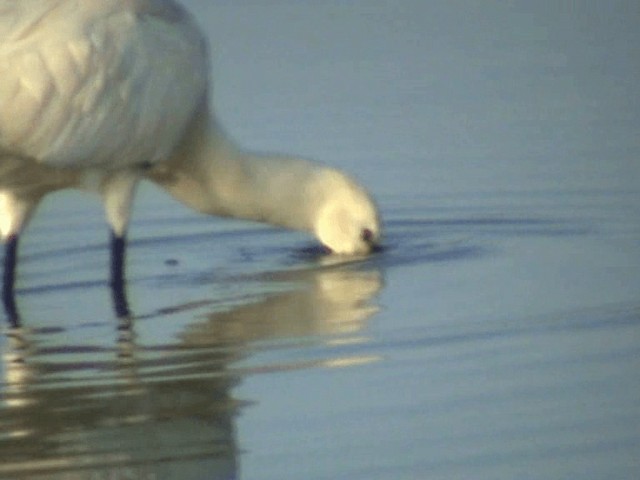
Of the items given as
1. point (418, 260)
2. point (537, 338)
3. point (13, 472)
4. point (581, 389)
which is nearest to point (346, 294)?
point (418, 260)

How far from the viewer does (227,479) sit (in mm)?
9477

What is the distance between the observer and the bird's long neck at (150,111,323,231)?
14781mm

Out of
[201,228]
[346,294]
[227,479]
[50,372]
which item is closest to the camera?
[227,479]

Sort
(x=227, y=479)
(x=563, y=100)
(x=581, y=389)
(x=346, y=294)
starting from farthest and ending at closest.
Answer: (x=563, y=100) → (x=346, y=294) → (x=581, y=389) → (x=227, y=479)

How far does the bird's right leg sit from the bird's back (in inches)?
26.6

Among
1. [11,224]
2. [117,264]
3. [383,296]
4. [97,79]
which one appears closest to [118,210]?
[117,264]

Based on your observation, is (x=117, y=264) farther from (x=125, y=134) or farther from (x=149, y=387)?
(x=149, y=387)

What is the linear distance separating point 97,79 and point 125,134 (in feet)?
1.39

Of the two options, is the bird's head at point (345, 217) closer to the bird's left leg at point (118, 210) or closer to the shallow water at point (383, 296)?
the shallow water at point (383, 296)

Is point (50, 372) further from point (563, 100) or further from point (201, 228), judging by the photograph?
point (563, 100)

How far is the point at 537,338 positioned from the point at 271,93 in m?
8.44

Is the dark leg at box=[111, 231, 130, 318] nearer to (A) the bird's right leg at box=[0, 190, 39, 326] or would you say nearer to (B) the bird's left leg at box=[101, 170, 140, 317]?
(B) the bird's left leg at box=[101, 170, 140, 317]

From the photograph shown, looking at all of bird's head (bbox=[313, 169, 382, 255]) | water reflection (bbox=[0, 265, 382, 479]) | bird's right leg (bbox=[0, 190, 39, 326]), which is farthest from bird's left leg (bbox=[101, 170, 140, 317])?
bird's head (bbox=[313, 169, 382, 255])

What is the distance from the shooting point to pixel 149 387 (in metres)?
11.0
